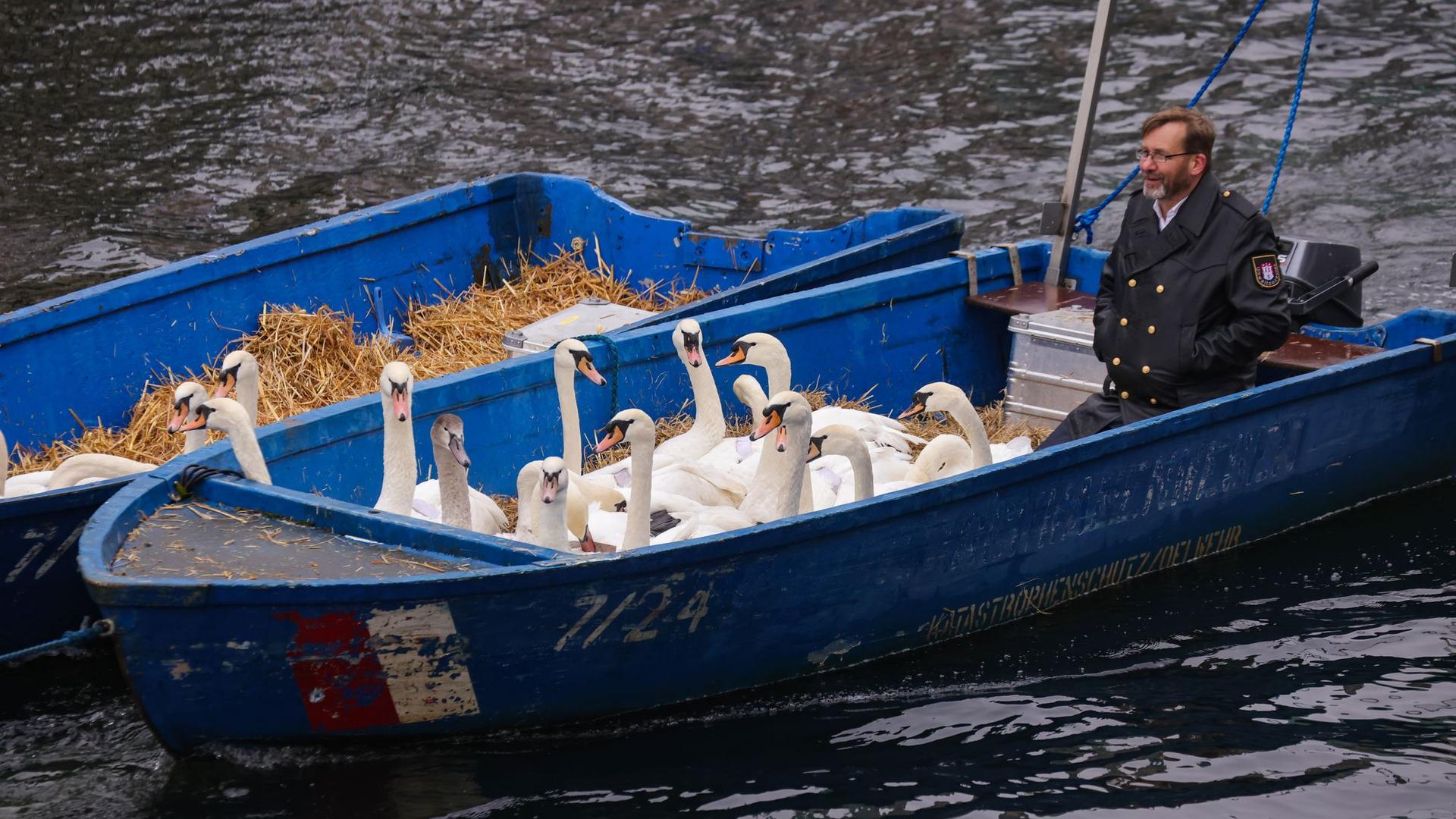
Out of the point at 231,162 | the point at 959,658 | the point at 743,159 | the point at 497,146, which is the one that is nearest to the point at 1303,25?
the point at 743,159

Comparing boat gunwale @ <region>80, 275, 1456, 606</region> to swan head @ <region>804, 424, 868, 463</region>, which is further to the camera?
swan head @ <region>804, 424, 868, 463</region>

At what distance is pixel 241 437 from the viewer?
6.62 m

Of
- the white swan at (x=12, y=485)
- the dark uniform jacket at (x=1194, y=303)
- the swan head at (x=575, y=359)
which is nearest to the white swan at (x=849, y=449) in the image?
the swan head at (x=575, y=359)

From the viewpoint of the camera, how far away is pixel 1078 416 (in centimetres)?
797

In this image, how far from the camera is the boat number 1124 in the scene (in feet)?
19.9

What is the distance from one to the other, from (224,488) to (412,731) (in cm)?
122

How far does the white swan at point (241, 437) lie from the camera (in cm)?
662

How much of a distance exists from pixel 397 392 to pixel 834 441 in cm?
185

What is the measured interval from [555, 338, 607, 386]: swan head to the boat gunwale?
1.51 ft

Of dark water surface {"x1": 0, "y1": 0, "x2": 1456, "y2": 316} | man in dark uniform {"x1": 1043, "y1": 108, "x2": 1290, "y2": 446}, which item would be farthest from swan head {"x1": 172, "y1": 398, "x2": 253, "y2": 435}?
dark water surface {"x1": 0, "y1": 0, "x2": 1456, "y2": 316}

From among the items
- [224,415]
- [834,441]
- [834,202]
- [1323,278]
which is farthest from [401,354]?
[834,202]

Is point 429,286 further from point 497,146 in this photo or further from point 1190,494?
point 497,146

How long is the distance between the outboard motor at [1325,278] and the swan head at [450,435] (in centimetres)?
430

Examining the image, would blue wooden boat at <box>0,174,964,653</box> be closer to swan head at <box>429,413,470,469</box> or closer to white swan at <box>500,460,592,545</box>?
swan head at <box>429,413,470,469</box>
